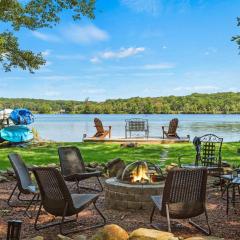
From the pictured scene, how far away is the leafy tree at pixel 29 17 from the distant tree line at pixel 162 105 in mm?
55024

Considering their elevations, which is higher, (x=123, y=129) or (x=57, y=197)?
(x=57, y=197)

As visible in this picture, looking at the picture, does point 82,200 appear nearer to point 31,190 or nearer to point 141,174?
point 31,190

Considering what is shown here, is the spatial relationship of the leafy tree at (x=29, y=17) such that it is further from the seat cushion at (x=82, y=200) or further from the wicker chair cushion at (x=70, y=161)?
the seat cushion at (x=82, y=200)

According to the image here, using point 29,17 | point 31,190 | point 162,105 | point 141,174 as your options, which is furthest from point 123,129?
point 162,105

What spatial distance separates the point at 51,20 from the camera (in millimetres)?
14219

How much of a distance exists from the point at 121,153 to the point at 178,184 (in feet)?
30.1

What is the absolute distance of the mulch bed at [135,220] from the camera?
539 cm

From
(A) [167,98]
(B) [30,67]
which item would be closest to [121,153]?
(B) [30,67]

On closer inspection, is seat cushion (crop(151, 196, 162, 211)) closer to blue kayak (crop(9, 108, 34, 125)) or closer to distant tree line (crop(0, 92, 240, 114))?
blue kayak (crop(9, 108, 34, 125))

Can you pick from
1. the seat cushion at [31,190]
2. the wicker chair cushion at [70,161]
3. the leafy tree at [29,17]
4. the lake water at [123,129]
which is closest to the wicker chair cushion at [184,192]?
the seat cushion at [31,190]

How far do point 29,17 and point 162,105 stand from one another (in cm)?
6068

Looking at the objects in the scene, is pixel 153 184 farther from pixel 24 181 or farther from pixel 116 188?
pixel 24 181

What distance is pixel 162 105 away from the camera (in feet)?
243

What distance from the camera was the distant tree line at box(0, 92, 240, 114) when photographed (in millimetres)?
73125
